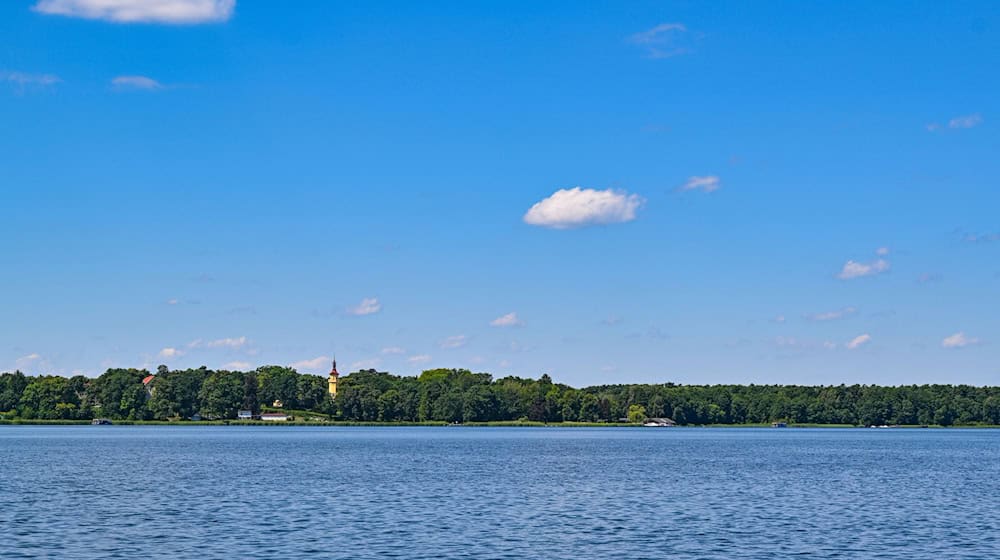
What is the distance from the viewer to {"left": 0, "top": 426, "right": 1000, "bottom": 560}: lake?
4638 cm

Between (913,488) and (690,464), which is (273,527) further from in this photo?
(690,464)

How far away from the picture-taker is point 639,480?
84.3 meters

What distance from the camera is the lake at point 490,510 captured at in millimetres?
46375

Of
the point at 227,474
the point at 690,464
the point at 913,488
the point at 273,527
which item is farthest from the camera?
the point at 690,464

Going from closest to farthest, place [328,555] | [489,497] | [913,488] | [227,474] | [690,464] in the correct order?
1. [328,555]
2. [489,497]
3. [913,488]
4. [227,474]
5. [690,464]

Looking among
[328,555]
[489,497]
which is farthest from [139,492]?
[328,555]

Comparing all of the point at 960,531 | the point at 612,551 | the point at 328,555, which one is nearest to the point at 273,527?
the point at 328,555

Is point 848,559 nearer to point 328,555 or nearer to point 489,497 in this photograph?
point 328,555

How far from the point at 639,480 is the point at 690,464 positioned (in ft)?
87.9

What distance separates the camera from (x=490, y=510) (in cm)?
6094

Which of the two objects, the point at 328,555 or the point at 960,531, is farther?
the point at 960,531

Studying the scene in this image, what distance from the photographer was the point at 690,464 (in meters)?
110

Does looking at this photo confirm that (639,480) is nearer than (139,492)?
No

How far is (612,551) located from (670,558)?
271 cm
